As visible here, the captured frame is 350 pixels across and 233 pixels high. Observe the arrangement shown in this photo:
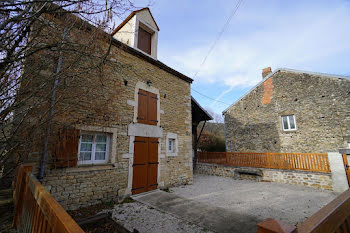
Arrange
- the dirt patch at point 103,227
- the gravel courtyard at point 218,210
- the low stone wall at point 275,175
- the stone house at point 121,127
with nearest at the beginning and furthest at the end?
the dirt patch at point 103,227 < the gravel courtyard at point 218,210 < the stone house at point 121,127 < the low stone wall at point 275,175

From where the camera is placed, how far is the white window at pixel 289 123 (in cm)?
1013

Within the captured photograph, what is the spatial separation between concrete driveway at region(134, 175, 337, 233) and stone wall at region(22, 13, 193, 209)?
1148 mm

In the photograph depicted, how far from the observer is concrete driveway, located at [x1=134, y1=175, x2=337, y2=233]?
11.1 ft

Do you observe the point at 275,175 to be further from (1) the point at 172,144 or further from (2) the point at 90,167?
(2) the point at 90,167

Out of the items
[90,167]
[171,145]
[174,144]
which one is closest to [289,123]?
[174,144]

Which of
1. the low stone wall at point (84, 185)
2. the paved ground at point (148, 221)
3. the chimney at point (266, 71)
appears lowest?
the paved ground at point (148, 221)

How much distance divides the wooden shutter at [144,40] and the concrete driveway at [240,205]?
19.1 feet

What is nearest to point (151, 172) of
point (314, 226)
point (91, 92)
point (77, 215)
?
point (77, 215)

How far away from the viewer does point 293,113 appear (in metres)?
10.1

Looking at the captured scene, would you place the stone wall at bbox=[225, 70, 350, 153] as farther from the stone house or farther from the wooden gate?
the wooden gate

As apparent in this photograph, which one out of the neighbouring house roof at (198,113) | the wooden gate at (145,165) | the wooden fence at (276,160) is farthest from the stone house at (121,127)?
the wooden fence at (276,160)

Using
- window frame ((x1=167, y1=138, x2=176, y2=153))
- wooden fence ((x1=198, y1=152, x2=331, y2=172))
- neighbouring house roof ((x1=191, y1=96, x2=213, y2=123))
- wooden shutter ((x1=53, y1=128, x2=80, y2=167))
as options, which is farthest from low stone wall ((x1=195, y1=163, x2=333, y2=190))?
wooden shutter ((x1=53, y1=128, x2=80, y2=167))

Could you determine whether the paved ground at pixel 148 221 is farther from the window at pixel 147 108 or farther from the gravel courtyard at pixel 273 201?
the window at pixel 147 108

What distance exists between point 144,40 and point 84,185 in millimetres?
5930
